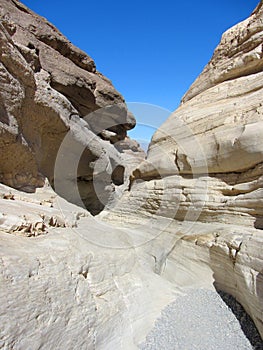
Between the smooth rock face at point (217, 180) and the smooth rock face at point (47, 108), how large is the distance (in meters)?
3.18

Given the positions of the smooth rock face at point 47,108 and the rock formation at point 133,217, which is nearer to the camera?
the rock formation at point 133,217

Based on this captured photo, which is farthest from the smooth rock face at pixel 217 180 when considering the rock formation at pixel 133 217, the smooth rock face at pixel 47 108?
the smooth rock face at pixel 47 108

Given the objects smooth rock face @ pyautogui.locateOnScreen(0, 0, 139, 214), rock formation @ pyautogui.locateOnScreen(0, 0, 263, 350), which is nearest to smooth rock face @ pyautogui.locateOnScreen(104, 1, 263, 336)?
rock formation @ pyautogui.locateOnScreen(0, 0, 263, 350)

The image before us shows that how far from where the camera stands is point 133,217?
20.1 feet

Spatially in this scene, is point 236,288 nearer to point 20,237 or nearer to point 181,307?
point 181,307

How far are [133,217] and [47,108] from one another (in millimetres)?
4047

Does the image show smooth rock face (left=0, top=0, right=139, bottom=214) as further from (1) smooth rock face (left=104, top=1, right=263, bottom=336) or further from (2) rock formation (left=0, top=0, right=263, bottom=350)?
(1) smooth rock face (left=104, top=1, right=263, bottom=336)

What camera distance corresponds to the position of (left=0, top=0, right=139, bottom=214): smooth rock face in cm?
529

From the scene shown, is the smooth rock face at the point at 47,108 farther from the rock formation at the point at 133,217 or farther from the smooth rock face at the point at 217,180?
the smooth rock face at the point at 217,180

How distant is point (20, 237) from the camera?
2.55 meters

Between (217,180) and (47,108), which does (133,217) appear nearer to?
(217,180)

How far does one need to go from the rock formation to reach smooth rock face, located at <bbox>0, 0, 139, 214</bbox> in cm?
5

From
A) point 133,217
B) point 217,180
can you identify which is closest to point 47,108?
point 133,217

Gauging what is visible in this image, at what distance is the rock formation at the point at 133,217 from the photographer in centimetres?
217
